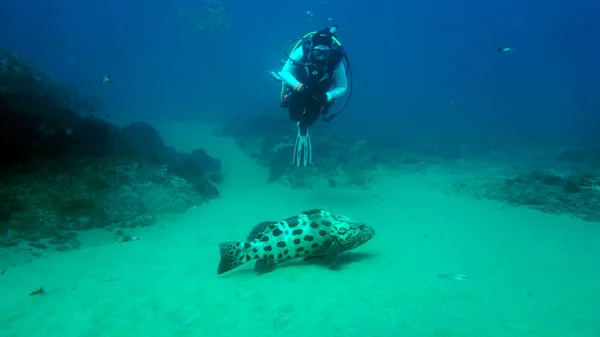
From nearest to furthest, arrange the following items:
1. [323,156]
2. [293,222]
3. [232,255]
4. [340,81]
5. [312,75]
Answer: [232,255] < [293,222] < [312,75] < [340,81] < [323,156]

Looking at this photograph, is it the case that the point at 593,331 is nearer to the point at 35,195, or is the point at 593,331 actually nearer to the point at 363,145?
the point at 35,195

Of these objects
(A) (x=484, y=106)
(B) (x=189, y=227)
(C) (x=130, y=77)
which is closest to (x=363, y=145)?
(B) (x=189, y=227)

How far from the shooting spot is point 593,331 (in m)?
3.00

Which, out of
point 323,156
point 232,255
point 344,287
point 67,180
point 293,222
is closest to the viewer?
point 344,287

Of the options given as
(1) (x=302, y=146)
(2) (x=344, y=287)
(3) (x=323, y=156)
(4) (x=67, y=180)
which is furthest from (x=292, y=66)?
(3) (x=323, y=156)

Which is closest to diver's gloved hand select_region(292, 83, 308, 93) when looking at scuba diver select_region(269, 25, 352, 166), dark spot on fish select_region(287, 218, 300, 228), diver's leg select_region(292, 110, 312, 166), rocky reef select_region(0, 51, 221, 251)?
scuba diver select_region(269, 25, 352, 166)

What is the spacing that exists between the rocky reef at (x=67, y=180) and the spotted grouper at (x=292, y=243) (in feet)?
14.2

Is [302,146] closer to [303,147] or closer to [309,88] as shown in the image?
[303,147]

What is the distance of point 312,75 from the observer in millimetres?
7379

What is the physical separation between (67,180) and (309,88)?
6.52 m

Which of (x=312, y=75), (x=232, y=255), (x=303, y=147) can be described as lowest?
(x=232, y=255)

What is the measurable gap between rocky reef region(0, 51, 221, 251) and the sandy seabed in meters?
0.91

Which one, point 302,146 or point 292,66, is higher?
point 292,66

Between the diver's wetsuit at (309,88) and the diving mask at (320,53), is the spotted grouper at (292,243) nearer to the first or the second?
the diver's wetsuit at (309,88)
